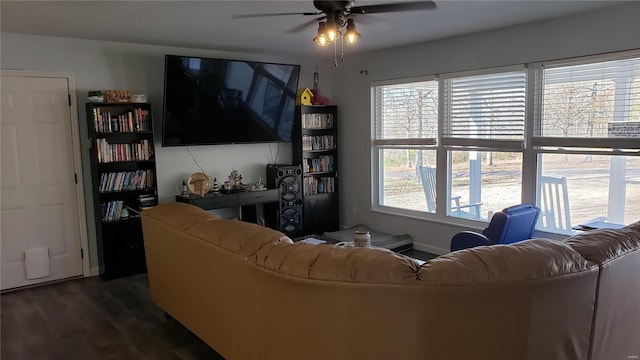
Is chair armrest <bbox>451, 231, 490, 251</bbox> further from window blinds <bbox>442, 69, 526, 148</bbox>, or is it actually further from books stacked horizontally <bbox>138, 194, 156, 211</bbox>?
books stacked horizontally <bbox>138, 194, 156, 211</bbox>

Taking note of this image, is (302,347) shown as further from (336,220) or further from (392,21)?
(336,220)

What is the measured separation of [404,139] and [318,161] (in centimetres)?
129

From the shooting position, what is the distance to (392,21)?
166 inches

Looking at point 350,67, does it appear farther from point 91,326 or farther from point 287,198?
point 91,326

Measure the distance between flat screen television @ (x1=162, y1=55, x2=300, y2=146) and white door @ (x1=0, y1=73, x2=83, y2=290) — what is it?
1.03 metres

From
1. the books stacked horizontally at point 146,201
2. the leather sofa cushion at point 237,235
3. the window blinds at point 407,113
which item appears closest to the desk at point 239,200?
the books stacked horizontally at point 146,201

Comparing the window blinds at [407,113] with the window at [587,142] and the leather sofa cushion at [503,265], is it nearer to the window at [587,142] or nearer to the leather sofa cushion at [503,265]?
the window at [587,142]

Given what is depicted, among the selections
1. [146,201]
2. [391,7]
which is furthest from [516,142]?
[146,201]

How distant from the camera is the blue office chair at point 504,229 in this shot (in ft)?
11.9

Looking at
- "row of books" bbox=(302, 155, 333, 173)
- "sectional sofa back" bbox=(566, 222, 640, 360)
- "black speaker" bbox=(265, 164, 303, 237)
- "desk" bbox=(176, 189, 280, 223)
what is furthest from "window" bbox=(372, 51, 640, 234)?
"sectional sofa back" bbox=(566, 222, 640, 360)

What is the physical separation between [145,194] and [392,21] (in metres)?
3.12

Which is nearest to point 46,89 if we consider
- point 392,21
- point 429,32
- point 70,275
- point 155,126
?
point 155,126

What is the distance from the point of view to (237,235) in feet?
7.88

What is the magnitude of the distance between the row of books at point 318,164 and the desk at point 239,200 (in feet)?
2.21
